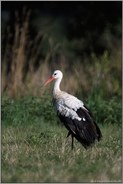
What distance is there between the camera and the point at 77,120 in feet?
30.0

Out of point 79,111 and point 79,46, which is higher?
point 79,111

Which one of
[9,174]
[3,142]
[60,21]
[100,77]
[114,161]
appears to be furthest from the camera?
[60,21]

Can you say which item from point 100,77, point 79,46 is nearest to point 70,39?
point 79,46

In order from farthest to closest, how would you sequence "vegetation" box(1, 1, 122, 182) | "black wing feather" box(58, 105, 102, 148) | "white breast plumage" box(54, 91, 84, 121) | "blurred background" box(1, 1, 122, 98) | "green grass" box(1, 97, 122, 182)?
"blurred background" box(1, 1, 122, 98) → "white breast plumage" box(54, 91, 84, 121) → "black wing feather" box(58, 105, 102, 148) → "vegetation" box(1, 1, 122, 182) → "green grass" box(1, 97, 122, 182)

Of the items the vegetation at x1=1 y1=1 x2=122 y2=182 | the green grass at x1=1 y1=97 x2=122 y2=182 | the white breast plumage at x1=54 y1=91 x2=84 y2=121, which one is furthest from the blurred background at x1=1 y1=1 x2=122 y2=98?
the white breast plumage at x1=54 y1=91 x2=84 y2=121

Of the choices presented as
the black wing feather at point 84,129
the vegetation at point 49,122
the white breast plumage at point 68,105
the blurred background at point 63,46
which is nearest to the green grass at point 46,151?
the vegetation at point 49,122

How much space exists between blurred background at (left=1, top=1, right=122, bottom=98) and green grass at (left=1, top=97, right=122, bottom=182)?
1714 millimetres

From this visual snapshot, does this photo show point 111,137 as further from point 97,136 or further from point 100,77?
point 100,77

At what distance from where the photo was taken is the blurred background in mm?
13758

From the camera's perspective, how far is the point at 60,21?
1133 inches

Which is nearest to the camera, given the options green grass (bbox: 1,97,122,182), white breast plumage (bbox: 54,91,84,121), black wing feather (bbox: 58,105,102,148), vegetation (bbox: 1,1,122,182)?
green grass (bbox: 1,97,122,182)

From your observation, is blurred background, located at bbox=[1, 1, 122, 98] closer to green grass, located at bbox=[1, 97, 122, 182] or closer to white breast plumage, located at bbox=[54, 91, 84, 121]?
green grass, located at bbox=[1, 97, 122, 182]

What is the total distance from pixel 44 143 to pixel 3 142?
61 cm

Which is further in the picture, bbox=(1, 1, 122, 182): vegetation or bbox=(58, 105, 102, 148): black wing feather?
bbox=(58, 105, 102, 148): black wing feather
